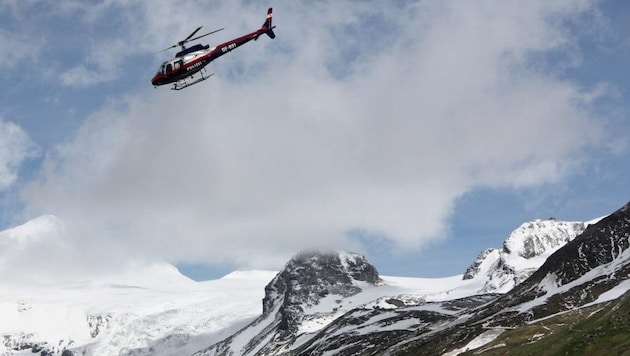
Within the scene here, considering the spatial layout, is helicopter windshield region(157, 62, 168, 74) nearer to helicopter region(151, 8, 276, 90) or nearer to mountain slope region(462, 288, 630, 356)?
helicopter region(151, 8, 276, 90)

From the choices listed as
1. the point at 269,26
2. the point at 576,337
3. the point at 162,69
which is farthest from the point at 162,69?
the point at 576,337

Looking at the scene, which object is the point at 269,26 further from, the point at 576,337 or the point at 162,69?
the point at 576,337

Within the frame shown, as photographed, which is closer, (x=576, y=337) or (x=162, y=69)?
(x=576, y=337)

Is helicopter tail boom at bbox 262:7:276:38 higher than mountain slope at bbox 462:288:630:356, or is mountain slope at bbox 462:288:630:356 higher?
helicopter tail boom at bbox 262:7:276:38

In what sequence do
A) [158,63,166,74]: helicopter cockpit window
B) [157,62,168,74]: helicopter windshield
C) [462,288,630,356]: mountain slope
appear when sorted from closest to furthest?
[462,288,630,356]: mountain slope, [157,62,168,74]: helicopter windshield, [158,63,166,74]: helicopter cockpit window

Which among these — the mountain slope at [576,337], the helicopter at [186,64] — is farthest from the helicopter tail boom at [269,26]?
the mountain slope at [576,337]

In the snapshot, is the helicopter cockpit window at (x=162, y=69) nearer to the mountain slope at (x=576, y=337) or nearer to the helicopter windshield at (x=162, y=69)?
the helicopter windshield at (x=162, y=69)

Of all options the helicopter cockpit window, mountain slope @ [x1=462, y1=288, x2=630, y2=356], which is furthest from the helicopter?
mountain slope @ [x1=462, y1=288, x2=630, y2=356]

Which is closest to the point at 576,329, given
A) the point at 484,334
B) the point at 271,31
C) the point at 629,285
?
the point at 484,334

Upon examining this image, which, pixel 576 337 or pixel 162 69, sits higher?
pixel 162 69

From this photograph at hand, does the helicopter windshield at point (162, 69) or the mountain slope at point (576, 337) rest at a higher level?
the helicopter windshield at point (162, 69)

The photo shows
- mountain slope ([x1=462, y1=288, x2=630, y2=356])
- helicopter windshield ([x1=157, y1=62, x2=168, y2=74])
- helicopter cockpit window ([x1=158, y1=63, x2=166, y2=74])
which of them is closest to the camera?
mountain slope ([x1=462, y1=288, x2=630, y2=356])

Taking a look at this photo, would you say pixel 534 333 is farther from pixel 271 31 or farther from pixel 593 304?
pixel 271 31
